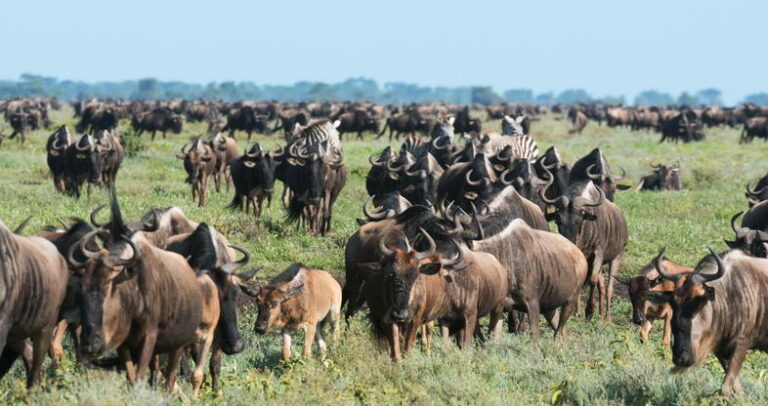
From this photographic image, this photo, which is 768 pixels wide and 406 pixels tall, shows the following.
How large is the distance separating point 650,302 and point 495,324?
1.66 meters

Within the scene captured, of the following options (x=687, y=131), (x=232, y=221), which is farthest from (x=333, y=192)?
(x=687, y=131)

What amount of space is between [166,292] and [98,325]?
78 cm

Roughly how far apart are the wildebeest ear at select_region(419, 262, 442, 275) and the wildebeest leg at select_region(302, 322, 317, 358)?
1.56m

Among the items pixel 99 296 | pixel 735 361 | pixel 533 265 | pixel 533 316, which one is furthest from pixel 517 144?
pixel 99 296

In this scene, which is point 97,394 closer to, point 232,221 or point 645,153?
point 232,221

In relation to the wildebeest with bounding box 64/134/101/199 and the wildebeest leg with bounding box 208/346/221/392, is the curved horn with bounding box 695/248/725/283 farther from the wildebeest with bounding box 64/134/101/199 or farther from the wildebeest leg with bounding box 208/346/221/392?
the wildebeest with bounding box 64/134/101/199

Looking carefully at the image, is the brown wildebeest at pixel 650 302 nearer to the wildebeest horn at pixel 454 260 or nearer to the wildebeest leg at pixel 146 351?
the wildebeest horn at pixel 454 260

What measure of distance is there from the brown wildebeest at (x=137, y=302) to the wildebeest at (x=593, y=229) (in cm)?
610

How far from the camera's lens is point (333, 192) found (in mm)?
21172

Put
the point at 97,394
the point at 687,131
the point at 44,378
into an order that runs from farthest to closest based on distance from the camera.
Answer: the point at 687,131, the point at 44,378, the point at 97,394

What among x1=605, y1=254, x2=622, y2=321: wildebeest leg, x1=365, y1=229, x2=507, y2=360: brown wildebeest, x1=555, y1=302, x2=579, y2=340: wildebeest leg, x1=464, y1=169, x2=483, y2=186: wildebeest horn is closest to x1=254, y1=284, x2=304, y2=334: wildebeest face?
x1=365, y1=229, x2=507, y2=360: brown wildebeest

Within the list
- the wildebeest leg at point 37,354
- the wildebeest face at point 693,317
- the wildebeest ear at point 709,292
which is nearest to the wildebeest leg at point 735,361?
the wildebeest face at point 693,317

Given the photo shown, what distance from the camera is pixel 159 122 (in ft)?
162

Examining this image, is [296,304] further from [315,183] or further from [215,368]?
[315,183]
